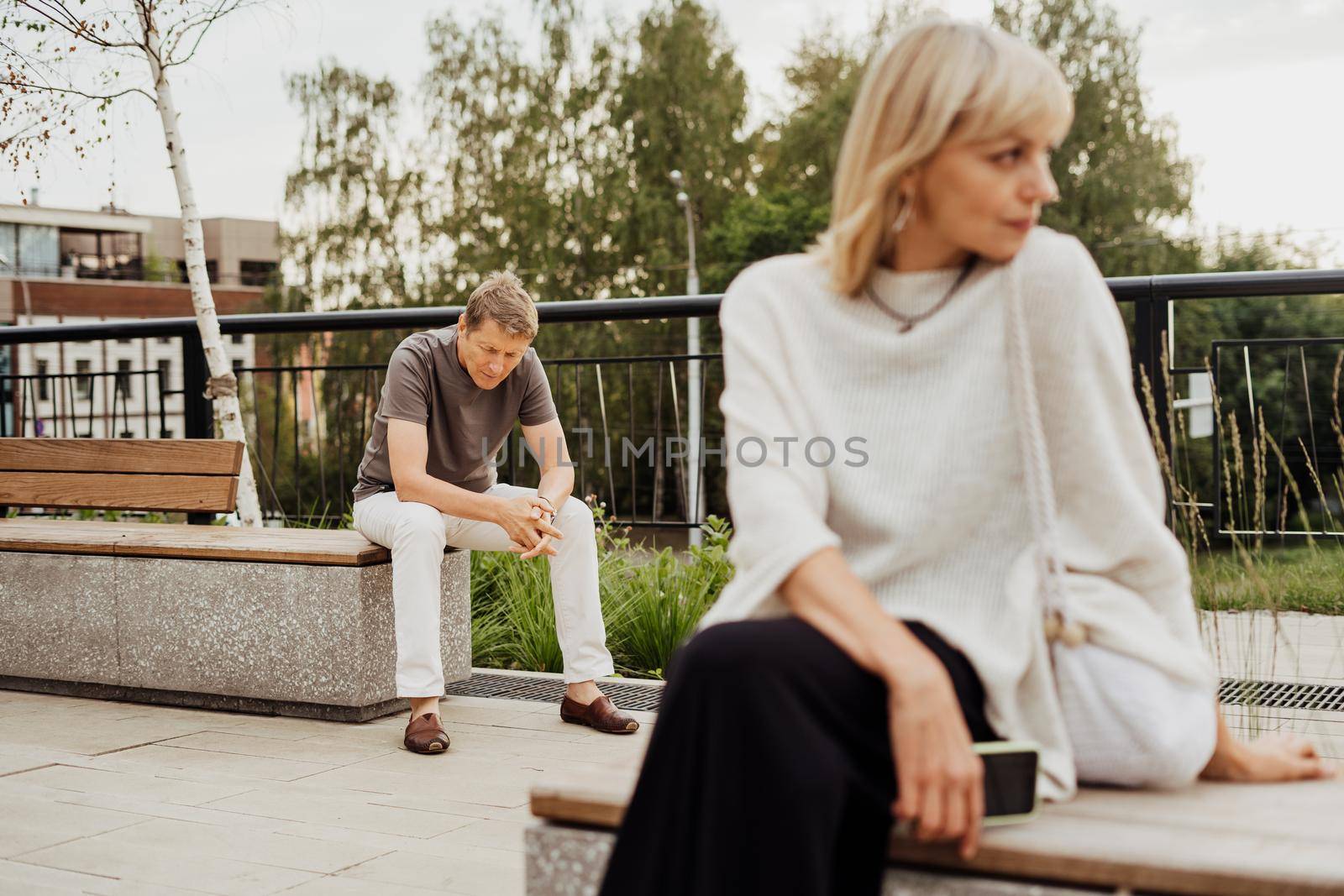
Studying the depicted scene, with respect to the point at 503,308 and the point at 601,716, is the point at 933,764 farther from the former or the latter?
the point at 503,308

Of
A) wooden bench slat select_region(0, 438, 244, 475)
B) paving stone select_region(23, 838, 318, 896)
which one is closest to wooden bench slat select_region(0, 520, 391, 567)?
wooden bench slat select_region(0, 438, 244, 475)

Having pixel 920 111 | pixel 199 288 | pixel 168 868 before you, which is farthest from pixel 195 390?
pixel 920 111

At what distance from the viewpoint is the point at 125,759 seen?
3.40 meters

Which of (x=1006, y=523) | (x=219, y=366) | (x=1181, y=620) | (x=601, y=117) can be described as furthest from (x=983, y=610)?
(x=601, y=117)

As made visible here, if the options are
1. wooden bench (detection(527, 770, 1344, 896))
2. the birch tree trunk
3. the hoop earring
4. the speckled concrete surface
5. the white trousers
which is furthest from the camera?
the birch tree trunk

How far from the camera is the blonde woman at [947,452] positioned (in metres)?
1.36

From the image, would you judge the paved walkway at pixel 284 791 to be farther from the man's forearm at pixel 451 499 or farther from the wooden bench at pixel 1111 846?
the man's forearm at pixel 451 499

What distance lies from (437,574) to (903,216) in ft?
7.90

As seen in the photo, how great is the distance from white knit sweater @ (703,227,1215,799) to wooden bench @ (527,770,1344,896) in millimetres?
123

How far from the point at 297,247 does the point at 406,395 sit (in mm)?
26350

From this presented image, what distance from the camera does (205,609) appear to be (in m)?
3.94

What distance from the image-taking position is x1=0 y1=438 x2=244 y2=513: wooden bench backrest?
455 cm

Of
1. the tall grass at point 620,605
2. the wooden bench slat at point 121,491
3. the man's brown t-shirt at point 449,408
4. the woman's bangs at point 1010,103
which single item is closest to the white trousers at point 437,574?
the man's brown t-shirt at point 449,408

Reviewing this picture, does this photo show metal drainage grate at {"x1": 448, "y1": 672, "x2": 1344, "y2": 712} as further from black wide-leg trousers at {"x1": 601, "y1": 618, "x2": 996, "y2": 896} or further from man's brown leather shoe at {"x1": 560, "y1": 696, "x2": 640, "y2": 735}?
black wide-leg trousers at {"x1": 601, "y1": 618, "x2": 996, "y2": 896}
